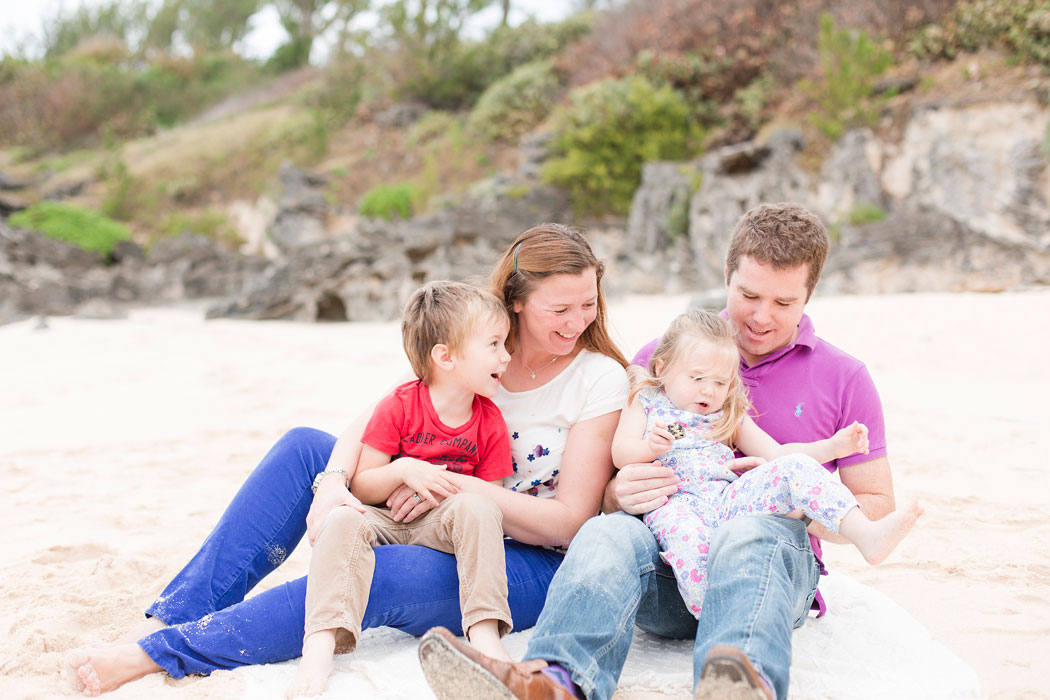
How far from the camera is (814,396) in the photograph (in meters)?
2.54

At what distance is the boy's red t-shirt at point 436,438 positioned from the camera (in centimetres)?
257

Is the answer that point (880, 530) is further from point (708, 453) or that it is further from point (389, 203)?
point (389, 203)

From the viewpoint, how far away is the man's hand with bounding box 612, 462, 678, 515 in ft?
7.85

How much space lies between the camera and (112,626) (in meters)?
2.66

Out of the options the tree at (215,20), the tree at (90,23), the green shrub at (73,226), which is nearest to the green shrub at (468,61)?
the green shrub at (73,226)

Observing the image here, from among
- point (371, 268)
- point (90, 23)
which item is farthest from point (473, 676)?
point (90, 23)

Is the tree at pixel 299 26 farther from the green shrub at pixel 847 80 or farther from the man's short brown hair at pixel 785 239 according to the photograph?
the man's short brown hair at pixel 785 239

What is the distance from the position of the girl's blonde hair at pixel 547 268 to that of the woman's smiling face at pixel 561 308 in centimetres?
3

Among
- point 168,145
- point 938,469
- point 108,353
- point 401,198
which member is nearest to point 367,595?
point 938,469

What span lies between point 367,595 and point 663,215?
1118 centimetres

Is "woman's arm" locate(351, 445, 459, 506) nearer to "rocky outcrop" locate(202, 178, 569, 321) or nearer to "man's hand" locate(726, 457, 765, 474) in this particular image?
"man's hand" locate(726, 457, 765, 474)

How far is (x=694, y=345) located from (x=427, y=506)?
0.95 meters

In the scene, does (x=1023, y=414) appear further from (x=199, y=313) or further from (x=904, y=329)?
(x=199, y=313)

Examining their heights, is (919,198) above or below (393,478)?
above
